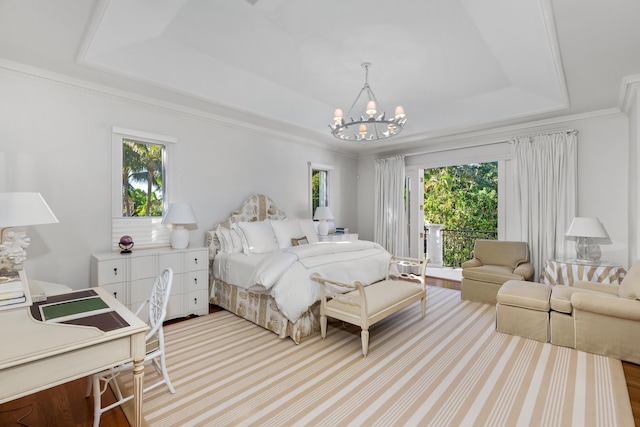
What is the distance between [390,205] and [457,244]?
98.3 inches

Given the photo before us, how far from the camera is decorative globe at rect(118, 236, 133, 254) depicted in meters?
3.37

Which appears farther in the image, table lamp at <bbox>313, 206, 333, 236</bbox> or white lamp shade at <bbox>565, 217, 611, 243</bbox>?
table lamp at <bbox>313, 206, 333, 236</bbox>

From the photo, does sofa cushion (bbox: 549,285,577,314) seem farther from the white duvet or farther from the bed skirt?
the bed skirt

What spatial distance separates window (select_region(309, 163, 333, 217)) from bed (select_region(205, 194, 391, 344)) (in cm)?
133

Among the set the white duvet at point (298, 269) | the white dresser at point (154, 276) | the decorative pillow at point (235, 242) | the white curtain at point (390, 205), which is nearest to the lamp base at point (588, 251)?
the white duvet at point (298, 269)

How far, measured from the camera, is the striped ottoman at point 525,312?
3.03m

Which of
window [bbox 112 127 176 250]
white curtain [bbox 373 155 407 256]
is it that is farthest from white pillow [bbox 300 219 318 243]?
white curtain [bbox 373 155 407 256]

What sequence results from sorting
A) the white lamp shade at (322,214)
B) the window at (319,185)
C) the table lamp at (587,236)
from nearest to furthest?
the table lamp at (587,236), the white lamp shade at (322,214), the window at (319,185)

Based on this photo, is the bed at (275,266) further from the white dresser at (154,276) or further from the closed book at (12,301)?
the closed book at (12,301)

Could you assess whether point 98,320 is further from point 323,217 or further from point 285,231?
point 323,217

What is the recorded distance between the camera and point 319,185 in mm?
6363

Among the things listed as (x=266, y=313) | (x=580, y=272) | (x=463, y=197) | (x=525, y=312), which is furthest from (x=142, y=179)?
(x=463, y=197)

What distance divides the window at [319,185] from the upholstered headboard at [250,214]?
112 cm

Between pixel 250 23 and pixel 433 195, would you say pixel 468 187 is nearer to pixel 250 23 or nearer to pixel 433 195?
pixel 433 195
